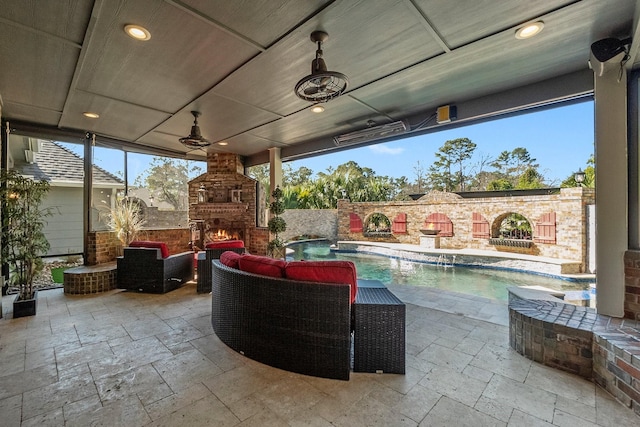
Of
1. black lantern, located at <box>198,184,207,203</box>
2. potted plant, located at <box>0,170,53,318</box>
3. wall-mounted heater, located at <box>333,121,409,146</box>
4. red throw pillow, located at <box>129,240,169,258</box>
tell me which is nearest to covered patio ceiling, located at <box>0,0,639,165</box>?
wall-mounted heater, located at <box>333,121,409,146</box>

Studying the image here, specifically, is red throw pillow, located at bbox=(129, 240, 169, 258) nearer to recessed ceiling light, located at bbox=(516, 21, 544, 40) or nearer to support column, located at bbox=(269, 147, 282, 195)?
support column, located at bbox=(269, 147, 282, 195)

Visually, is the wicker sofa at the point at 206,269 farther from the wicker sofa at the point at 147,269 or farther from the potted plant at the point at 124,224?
the potted plant at the point at 124,224

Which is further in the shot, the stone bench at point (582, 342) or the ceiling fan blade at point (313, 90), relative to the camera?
the ceiling fan blade at point (313, 90)

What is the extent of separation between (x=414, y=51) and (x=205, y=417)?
3.44 m

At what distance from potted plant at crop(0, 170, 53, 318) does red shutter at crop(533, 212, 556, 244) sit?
12729 mm

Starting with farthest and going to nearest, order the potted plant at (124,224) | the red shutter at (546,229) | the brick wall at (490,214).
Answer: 1. the red shutter at (546,229)
2. the brick wall at (490,214)
3. the potted plant at (124,224)

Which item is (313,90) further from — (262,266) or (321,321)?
(321,321)

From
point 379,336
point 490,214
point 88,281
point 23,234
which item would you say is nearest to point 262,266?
point 379,336

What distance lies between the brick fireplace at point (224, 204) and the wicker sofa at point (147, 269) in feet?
8.15

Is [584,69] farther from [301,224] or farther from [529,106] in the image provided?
[301,224]

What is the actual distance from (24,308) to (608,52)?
6840mm

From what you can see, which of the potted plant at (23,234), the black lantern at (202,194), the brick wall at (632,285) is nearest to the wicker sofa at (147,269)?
the potted plant at (23,234)

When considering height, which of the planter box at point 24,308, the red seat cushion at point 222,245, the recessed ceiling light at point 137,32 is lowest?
the planter box at point 24,308

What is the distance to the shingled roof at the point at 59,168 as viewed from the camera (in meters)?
Result: 6.49
